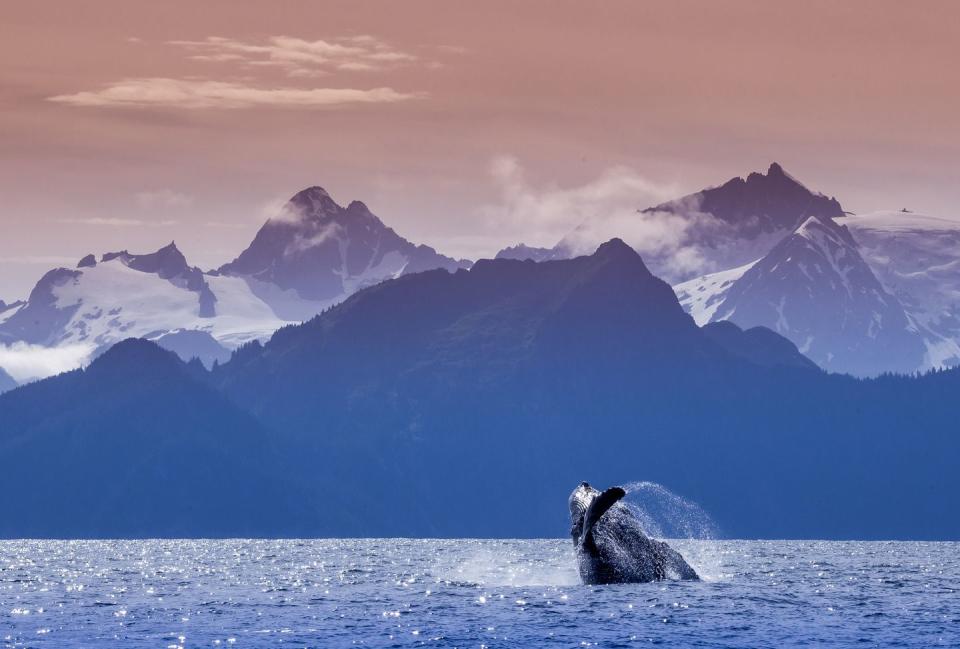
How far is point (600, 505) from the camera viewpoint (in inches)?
4328

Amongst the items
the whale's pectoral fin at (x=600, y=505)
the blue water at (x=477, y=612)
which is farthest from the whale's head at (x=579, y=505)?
the blue water at (x=477, y=612)

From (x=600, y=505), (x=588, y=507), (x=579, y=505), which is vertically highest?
(x=579, y=505)

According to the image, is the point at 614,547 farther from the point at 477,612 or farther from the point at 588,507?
the point at 477,612

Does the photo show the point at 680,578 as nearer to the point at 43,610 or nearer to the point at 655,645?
the point at 655,645

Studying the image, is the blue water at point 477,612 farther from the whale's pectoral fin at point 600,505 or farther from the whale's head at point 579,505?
the whale's pectoral fin at point 600,505

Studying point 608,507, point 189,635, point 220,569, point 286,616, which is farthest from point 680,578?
point 220,569

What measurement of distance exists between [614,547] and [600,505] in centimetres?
1297

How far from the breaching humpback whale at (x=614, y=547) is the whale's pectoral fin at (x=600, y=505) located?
0.07m

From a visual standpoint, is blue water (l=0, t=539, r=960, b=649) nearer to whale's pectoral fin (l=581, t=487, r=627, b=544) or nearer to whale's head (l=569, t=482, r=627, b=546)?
whale's head (l=569, t=482, r=627, b=546)

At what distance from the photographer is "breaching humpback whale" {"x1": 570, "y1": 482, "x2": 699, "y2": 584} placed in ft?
386

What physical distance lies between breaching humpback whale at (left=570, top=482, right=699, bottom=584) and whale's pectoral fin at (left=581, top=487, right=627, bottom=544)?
2.8 inches

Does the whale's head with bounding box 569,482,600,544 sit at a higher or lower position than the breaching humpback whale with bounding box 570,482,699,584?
higher

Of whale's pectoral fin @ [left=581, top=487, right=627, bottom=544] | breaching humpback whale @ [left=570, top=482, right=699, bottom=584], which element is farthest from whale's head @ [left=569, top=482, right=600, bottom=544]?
whale's pectoral fin @ [left=581, top=487, right=627, bottom=544]

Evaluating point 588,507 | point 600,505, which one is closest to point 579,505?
point 588,507
